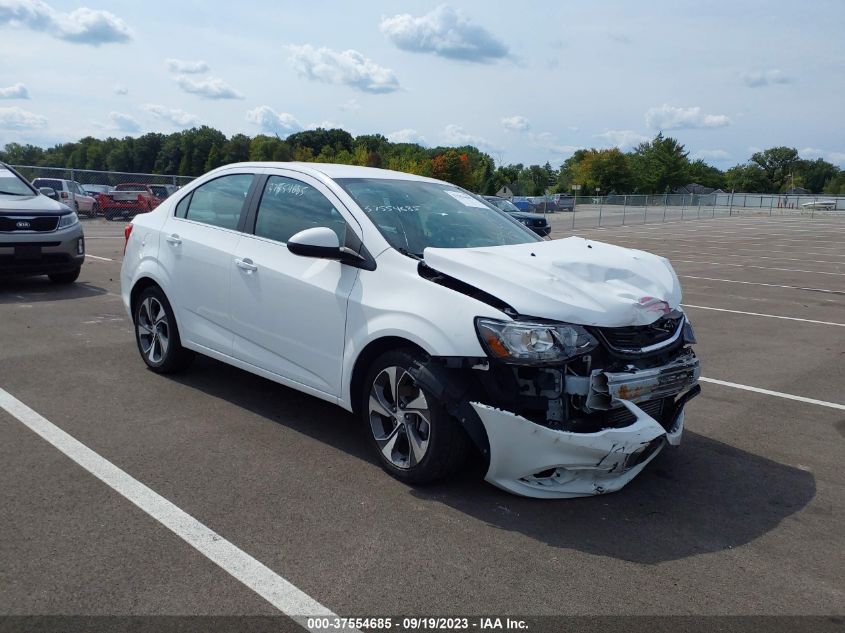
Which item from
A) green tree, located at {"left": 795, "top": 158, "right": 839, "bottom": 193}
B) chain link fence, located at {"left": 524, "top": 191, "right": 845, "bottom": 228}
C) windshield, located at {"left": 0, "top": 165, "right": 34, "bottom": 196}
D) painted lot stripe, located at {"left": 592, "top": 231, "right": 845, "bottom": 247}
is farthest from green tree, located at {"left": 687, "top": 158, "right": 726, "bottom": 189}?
windshield, located at {"left": 0, "top": 165, "right": 34, "bottom": 196}

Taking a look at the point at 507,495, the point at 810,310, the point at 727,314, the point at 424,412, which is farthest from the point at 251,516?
the point at 810,310

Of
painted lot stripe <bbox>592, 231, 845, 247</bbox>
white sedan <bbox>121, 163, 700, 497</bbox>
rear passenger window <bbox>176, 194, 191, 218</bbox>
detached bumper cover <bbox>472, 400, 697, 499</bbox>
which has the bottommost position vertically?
painted lot stripe <bbox>592, 231, 845, 247</bbox>

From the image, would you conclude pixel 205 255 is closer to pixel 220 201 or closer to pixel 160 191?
pixel 220 201

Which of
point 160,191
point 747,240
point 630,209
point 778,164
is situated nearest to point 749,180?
point 778,164

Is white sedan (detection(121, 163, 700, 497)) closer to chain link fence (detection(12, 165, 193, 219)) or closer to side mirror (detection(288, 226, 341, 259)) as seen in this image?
side mirror (detection(288, 226, 341, 259))

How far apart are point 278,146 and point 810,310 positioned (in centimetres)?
10461

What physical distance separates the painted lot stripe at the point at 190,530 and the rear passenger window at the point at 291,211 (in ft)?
5.71

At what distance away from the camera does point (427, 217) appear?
476 centimetres

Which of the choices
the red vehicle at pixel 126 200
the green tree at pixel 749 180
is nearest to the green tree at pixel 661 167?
the green tree at pixel 749 180

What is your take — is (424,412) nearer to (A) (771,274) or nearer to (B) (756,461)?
(B) (756,461)

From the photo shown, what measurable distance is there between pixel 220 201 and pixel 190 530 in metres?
2.74

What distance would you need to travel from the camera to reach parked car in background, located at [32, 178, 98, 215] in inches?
923

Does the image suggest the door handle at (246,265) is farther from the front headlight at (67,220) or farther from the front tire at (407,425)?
the front headlight at (67,220)

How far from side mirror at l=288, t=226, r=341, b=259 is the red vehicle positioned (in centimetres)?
2406
